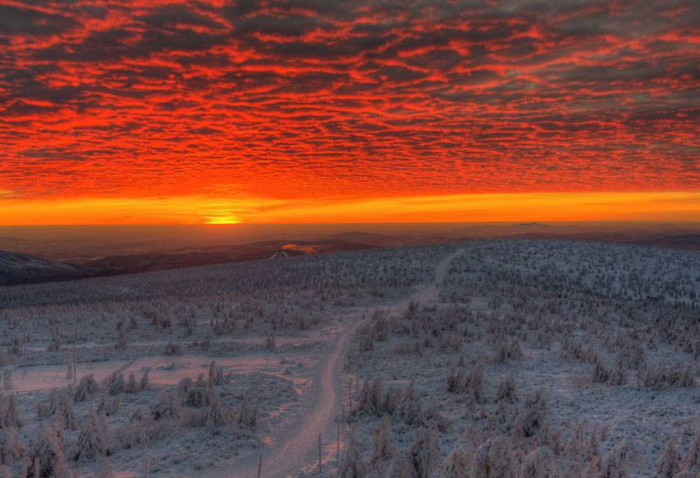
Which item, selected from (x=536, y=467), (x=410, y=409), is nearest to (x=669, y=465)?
(x=536, y=467)

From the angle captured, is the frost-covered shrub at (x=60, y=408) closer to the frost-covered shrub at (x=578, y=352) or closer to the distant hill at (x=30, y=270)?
the frost-covered shrub at (x=578, y=352)

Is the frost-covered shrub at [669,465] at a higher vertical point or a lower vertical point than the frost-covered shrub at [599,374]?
higher

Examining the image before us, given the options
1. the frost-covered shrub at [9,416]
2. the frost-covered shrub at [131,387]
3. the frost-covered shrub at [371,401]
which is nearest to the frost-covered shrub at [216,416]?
the frost-covered shrub at [371,401]

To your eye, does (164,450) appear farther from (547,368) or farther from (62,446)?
(547,368)

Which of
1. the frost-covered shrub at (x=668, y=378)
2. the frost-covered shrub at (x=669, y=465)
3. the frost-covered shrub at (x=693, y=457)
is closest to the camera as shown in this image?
the frost-covered shrub at (x=693, y=457)

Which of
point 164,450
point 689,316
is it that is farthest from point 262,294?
point 689,316

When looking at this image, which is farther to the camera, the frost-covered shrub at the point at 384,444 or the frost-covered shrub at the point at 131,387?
the frost-covered shrub at the point at 131,387

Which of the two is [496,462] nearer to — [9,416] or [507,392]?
[507,392]

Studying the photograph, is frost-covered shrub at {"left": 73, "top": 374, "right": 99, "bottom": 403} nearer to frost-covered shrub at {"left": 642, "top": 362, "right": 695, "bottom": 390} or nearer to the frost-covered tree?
the frost-covered tree
